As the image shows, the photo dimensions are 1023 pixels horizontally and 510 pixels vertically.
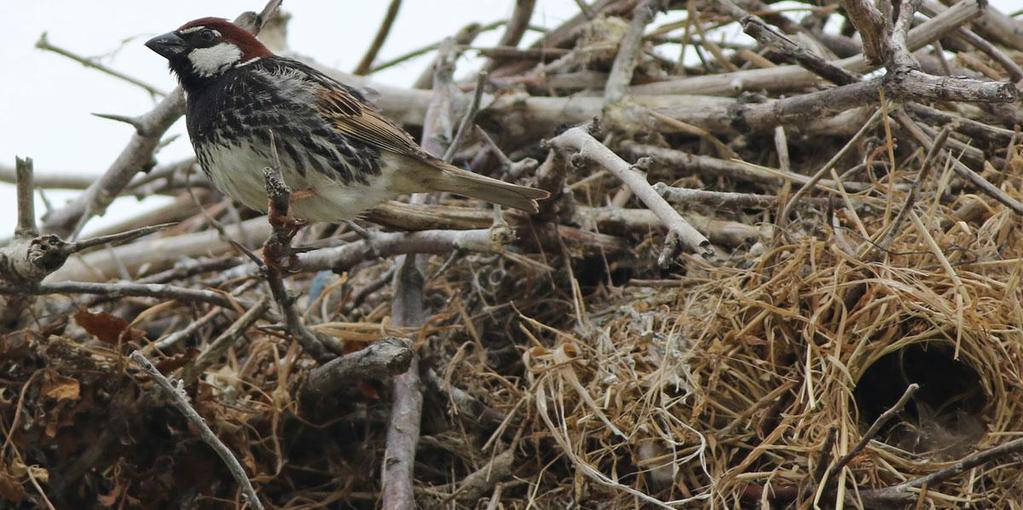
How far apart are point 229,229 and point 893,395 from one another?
3235 mm

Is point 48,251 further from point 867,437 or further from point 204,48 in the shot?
point 867,437

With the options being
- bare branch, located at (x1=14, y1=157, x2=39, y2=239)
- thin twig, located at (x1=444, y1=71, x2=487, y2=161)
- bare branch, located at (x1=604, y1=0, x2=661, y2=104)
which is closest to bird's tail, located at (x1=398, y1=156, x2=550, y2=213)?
thin twig, located at (x1=444, y1=71, x2=487, y2=161)

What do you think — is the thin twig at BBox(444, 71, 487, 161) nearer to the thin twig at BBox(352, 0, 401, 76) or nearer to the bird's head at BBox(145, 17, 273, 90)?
the bird's head at BBox(145, 17, 273, 90)

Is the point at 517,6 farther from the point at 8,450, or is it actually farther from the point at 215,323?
the point at 8,450

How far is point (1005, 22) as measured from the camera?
16.0ft

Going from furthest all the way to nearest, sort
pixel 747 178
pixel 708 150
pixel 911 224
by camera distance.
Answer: pixel 708 150 < pixel 747 178 < pixel 911 224

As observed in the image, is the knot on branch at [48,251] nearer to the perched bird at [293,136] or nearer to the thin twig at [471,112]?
the perched bird at [293,136]

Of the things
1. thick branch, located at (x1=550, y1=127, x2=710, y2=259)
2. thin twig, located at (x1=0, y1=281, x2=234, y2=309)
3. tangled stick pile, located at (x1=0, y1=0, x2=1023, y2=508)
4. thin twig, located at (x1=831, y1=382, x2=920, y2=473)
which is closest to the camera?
thin twig, located at (x1=831, y1=382, x2=920, y2=473)

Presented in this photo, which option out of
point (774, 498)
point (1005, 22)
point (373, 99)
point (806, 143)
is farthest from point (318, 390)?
point (1005, 22)

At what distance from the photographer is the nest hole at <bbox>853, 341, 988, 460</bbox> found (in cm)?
338

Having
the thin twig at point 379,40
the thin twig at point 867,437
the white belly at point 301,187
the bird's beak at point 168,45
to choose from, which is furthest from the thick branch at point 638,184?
the thin twig at point 379,40

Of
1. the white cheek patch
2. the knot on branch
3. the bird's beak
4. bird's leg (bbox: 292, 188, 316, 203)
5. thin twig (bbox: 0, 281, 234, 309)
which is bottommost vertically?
thin twig (bbox: 0, 281, 234, 309)

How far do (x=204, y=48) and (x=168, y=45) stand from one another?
0.15m

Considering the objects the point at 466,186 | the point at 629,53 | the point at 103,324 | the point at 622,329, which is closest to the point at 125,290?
the point at 103,324
